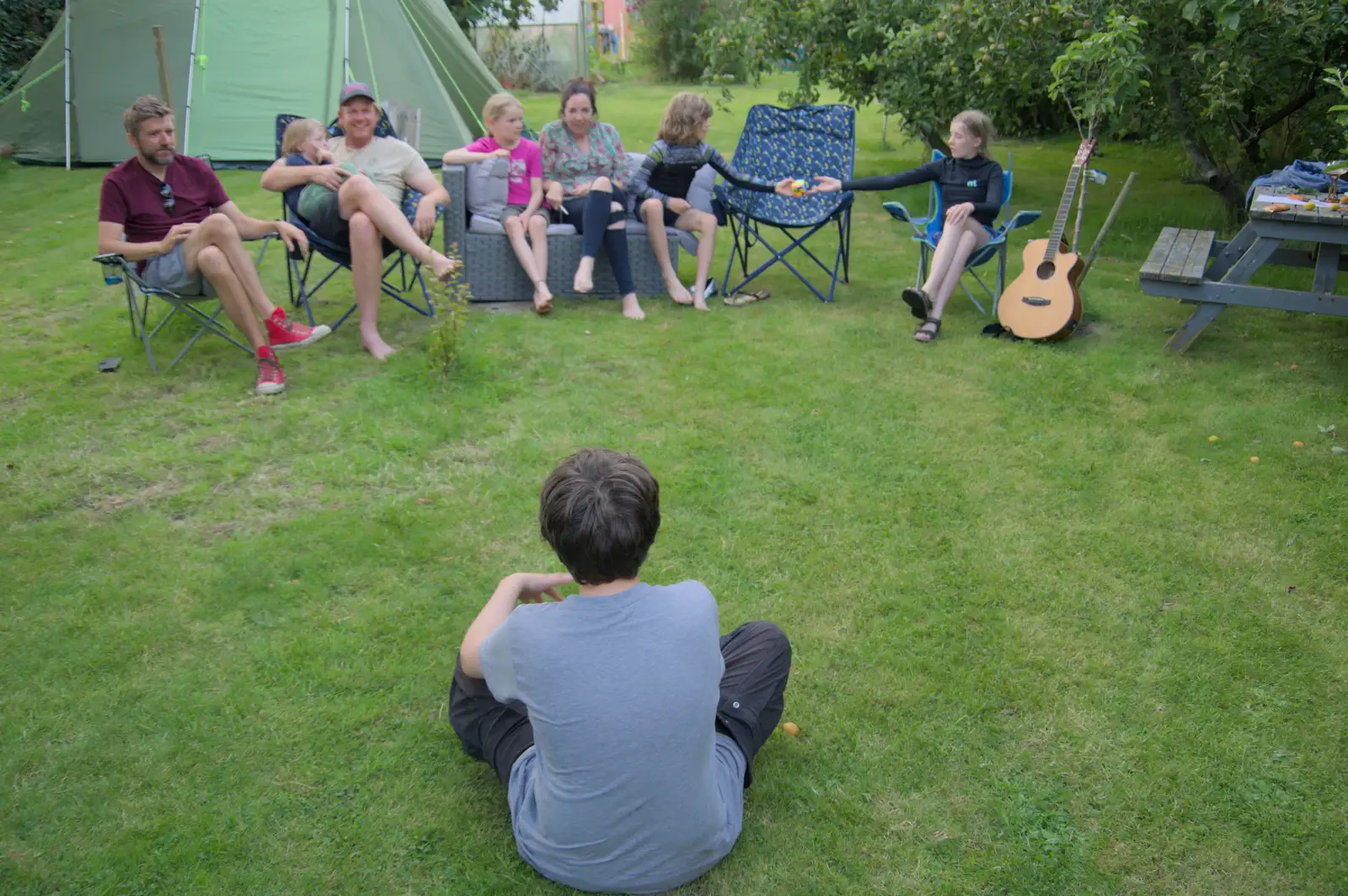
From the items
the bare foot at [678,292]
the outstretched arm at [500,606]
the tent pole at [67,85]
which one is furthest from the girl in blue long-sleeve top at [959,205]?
the tent pole at [67,85]

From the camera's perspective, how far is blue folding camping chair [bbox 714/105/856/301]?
18.2 feet

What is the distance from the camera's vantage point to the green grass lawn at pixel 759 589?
2.00 metres

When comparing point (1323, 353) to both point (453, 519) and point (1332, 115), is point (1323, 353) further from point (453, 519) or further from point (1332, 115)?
point (453, 519)

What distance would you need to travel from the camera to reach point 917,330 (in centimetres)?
485

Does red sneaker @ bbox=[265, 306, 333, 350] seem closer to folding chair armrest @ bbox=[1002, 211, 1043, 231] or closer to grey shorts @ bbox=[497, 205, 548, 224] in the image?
grey shorts @ bbox=[497, 205, 548, 224]

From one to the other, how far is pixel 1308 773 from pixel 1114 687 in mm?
427

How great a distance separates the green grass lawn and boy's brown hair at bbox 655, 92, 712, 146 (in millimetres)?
1105

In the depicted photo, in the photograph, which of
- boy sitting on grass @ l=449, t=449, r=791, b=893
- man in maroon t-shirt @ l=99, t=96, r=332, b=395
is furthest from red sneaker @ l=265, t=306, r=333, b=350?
boy sitting on grass @ l=449, t=449, r=791, b=893

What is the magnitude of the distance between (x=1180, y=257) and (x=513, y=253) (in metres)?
3.31

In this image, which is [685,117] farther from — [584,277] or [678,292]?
[584,277]

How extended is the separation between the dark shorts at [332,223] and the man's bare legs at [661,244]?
1555mm

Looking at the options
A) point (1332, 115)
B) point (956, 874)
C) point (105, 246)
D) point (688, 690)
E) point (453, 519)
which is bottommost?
point (956, 874)

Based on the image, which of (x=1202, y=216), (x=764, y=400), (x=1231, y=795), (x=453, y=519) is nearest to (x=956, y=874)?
(x=1231, y=795)

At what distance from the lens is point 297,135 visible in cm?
480
